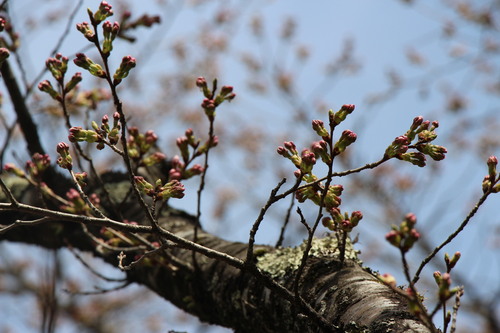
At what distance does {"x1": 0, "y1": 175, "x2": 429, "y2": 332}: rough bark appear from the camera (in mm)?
1468

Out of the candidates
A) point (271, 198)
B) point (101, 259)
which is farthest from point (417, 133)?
point (101, 259)

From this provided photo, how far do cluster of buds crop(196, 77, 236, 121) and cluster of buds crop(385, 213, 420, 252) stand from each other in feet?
3.26

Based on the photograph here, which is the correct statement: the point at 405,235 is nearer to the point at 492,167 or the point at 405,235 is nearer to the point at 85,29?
the point at 492,167

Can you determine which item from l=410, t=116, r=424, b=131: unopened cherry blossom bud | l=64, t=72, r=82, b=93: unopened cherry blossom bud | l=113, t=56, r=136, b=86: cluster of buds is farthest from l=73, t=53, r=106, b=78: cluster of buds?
l=410, t=116, r=424, b=131: unopened cherry blossom bud

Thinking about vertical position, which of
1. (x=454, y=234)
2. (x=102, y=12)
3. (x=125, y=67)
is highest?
(x=102, y=12)

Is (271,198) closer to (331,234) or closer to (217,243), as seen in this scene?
(331,234)

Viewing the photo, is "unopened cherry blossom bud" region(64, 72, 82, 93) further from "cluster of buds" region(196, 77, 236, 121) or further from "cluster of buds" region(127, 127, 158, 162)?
"cluster of buds" region(196, 77, 236, 121)

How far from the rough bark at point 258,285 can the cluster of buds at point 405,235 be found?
363 mm

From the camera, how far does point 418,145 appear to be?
1.47m

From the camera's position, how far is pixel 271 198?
4.44 ft

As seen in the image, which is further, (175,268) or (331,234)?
(175,268)

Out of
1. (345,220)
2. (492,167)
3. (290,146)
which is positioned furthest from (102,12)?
(492,167)

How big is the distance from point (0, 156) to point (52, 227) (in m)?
0.49

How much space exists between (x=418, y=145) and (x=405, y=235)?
1.56ft
